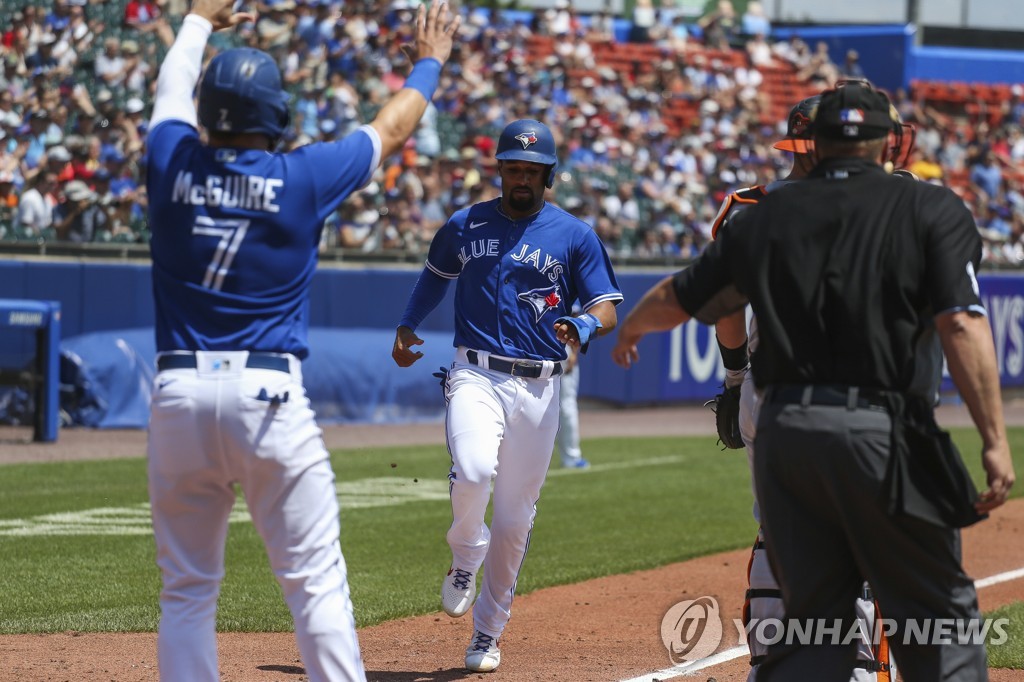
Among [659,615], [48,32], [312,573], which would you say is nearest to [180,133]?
[312,573]

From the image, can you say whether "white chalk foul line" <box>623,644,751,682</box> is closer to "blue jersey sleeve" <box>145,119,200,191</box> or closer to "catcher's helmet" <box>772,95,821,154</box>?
"catcher's helmet" <box>772,95,821,154</box>

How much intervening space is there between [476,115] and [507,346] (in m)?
17.8

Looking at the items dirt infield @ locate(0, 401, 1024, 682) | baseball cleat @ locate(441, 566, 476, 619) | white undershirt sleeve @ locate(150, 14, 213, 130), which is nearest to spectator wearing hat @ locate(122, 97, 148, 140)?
dirt infield @ locate(0, 401, 1024, 682)

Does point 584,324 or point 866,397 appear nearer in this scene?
point 866,397

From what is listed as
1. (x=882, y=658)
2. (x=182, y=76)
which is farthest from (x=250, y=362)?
(x=882, y=658)

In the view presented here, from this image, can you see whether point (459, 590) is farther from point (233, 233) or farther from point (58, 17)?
point (58, 17)

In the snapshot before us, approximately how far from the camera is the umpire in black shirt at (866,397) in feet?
12.4

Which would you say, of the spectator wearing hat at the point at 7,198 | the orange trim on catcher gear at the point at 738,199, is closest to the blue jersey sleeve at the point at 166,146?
the orange trim on catcher gear at the point at 738,199

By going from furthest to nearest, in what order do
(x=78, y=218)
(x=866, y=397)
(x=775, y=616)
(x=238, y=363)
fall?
(x=78, y=218) < (x=775, y=616) < (x=238, y=363) < (x=866, y=397)

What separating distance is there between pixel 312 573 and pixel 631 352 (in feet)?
3.86

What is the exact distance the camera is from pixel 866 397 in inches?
151

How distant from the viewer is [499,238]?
259 inches

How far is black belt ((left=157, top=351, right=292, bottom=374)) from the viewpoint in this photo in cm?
411

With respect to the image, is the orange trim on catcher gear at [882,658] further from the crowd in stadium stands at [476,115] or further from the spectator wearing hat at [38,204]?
the spectator wearing hat at [38,204]
